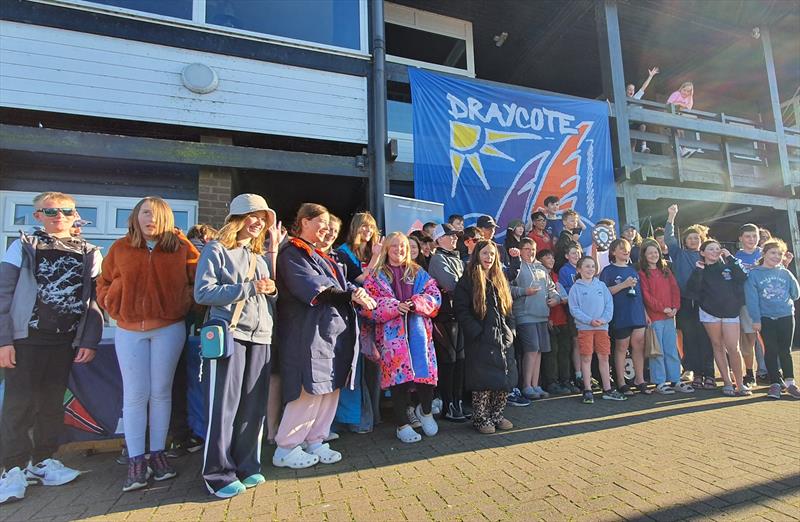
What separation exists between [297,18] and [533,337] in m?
5.99

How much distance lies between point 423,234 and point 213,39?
4345 mm

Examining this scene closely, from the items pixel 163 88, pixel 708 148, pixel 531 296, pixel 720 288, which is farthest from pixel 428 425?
pixel 708 148

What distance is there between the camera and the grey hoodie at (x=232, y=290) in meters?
2.70

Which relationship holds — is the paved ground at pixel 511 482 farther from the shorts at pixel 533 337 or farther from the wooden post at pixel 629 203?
the wooden post at pixel 629 203

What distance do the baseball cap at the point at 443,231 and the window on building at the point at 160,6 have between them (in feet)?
15.5

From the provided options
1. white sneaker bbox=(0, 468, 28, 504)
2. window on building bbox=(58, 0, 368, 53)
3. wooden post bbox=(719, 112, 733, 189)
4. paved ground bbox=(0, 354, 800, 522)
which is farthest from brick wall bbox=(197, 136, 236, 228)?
wooden post bbox=(719, 112, 733, 189)

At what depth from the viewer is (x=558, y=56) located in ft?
34.3

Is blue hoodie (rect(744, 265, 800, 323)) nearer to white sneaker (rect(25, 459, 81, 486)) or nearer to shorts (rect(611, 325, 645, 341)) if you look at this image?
shorts (rect(611, 325, 645, 341))

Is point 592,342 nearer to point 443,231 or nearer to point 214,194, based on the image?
point 443,231

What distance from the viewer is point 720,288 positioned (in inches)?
203

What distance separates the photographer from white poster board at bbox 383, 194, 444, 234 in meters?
5.79

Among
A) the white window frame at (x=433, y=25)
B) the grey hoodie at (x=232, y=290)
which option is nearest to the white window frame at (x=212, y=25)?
the white window frame at (x=433, y=25)

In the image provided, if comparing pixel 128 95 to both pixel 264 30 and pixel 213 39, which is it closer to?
pixel 213 39

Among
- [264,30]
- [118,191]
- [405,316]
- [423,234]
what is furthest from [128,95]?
[405,316]
